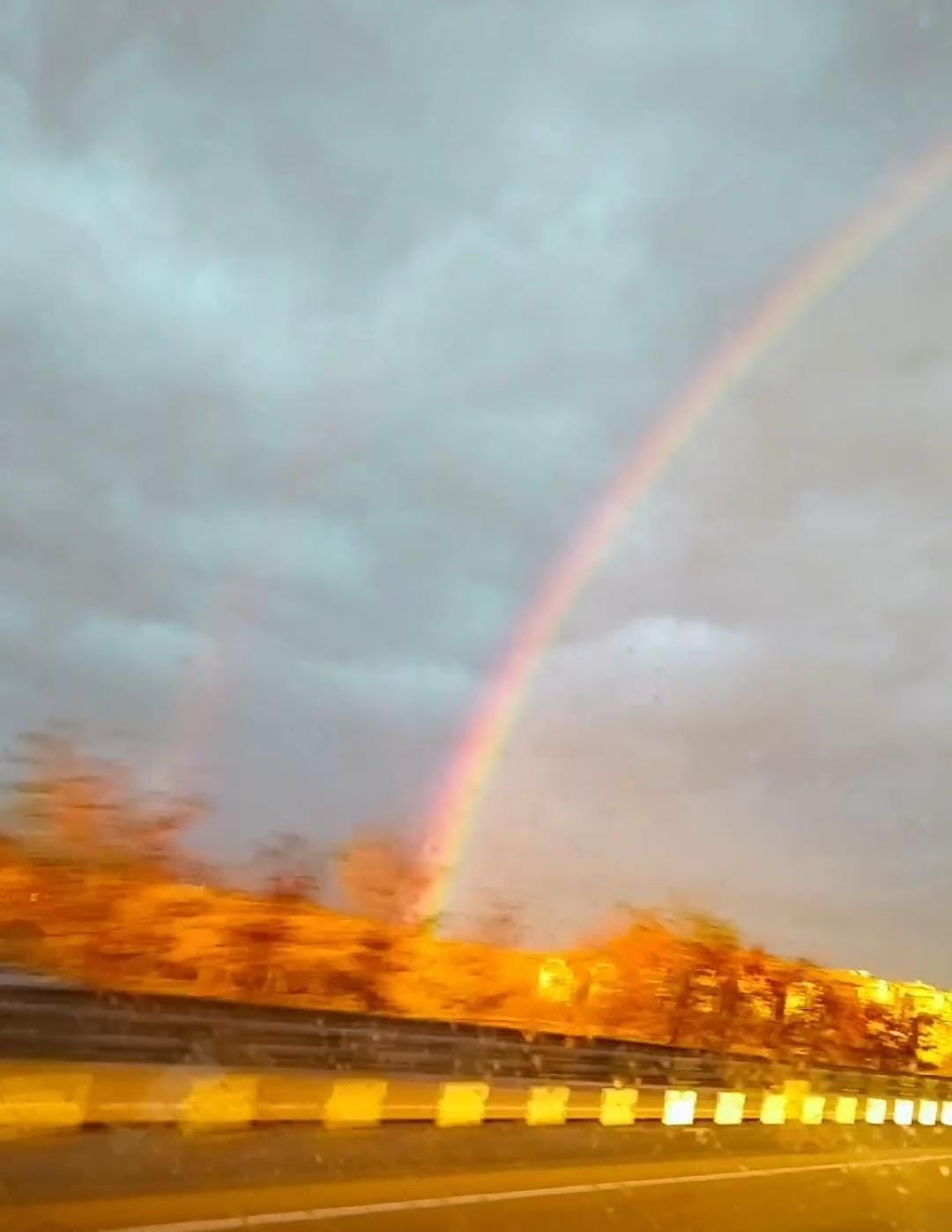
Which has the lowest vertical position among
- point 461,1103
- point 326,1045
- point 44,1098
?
point 44,1098

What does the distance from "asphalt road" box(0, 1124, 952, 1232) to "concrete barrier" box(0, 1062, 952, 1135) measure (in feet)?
0.95

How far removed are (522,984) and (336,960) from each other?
1165 centimetres

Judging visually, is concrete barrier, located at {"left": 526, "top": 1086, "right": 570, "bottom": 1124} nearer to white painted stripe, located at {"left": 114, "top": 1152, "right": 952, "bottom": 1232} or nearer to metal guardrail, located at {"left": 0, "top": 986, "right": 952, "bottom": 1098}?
metal guardrail, located at {"left": 0, "top": 986, "right": 952, "bottom": 1098}

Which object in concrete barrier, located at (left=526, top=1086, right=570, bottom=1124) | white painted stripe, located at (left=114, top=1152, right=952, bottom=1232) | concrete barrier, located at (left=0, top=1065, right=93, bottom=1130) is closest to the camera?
white painted stripe, located at (left=114, top=1152, right=952, bottom=1232)

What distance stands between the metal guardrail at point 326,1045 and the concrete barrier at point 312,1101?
1.61m

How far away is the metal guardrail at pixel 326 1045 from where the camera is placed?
64.8 ft

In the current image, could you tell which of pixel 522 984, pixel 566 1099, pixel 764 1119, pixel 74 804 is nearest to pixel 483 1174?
pixel 566 1099

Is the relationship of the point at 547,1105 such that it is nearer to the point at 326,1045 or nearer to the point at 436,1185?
the point at 326,1045

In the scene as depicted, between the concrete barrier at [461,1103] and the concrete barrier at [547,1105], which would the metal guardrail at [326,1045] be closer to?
the concrete barrier at [547,1105]

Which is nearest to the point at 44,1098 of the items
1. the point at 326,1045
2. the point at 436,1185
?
the point at 436,1185

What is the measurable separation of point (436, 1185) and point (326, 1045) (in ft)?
33.7

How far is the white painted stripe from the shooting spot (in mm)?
10953

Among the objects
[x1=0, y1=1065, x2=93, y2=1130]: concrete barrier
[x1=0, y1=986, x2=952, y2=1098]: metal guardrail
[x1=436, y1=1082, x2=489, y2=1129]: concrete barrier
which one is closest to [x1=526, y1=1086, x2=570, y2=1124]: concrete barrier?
[x1=436, y1=1082, x2=489, y2=1129]: concrete barrier

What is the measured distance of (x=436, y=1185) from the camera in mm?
14781
